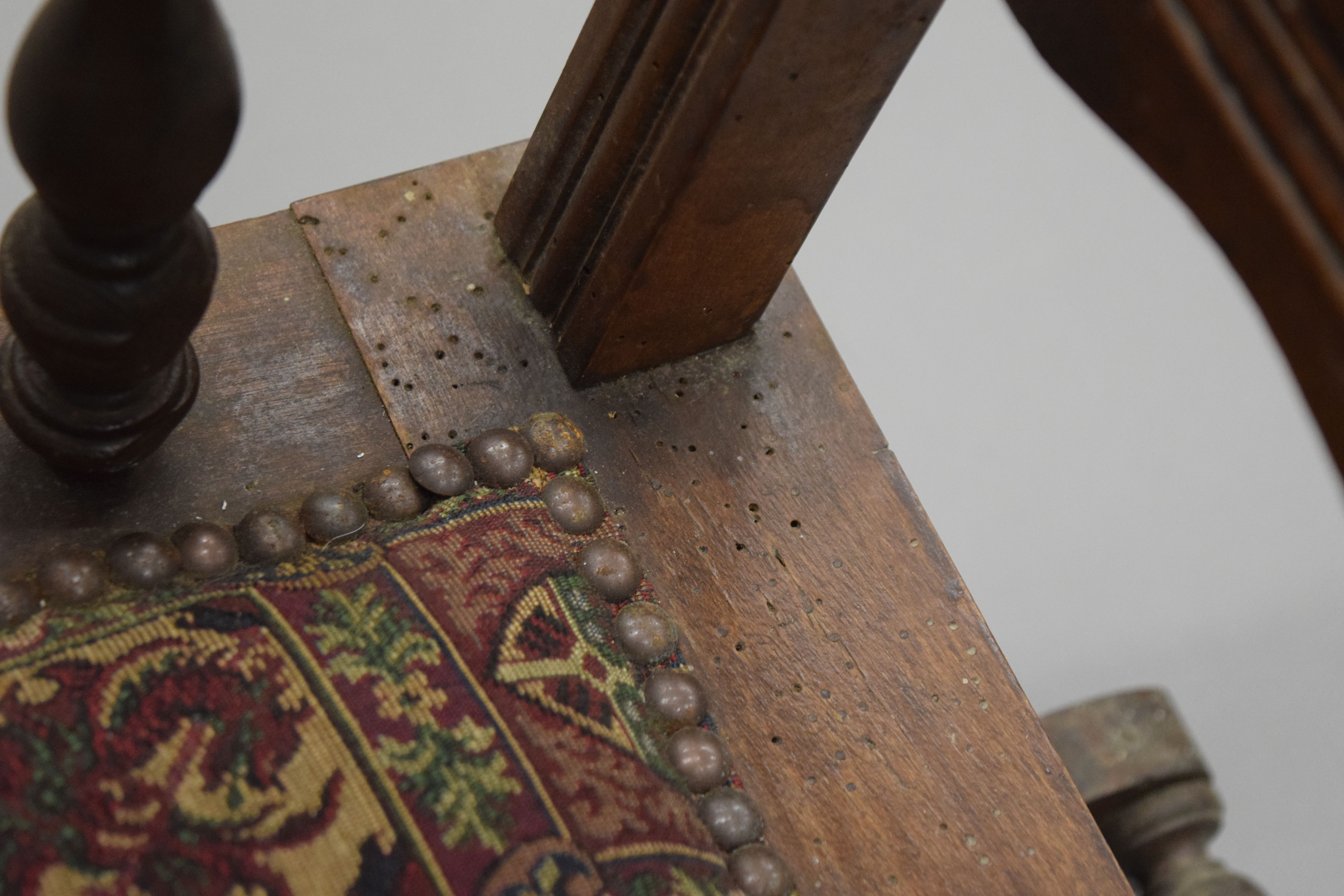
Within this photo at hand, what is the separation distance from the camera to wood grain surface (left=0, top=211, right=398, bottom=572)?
29.2 inches

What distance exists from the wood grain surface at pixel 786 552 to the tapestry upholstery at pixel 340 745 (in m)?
0.12

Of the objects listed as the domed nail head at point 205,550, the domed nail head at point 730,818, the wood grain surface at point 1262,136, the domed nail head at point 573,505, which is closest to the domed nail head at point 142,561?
the domed nail head at point 205,550

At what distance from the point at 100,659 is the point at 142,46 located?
0.32 meters

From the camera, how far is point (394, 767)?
2.06 ft

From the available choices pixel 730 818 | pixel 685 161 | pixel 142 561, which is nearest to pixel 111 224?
pixel 142 561

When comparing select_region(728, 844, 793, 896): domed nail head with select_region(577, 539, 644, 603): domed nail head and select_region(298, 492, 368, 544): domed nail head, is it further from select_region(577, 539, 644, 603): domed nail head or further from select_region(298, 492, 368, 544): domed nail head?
select_region(298, 492, 368, 544): domed nail head

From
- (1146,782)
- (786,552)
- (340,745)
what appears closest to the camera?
(340,745)

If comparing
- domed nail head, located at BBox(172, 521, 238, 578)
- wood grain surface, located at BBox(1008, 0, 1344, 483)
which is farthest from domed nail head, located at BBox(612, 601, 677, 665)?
wood grain surface, located at BBox(1008, 0, 1344, 483)

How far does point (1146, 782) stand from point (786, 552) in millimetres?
547

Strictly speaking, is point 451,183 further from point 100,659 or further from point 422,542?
point 100,659

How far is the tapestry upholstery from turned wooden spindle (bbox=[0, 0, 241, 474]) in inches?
4.4

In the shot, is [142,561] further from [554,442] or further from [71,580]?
[554,442]

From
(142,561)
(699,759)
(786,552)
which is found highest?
(142,561)

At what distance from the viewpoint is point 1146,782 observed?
46.4 inches
